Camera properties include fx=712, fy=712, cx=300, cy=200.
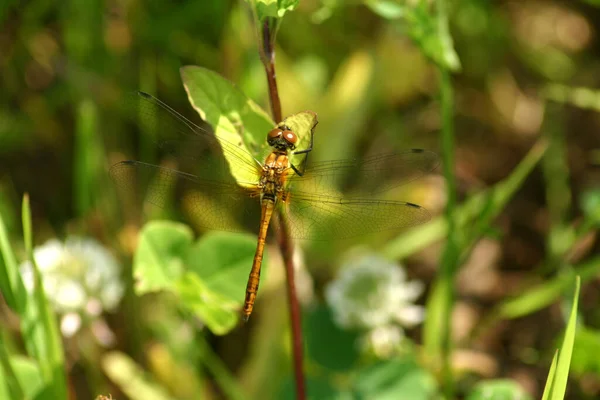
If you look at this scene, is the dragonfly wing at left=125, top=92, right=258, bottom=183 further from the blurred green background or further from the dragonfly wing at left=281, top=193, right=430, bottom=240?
the blurred green background

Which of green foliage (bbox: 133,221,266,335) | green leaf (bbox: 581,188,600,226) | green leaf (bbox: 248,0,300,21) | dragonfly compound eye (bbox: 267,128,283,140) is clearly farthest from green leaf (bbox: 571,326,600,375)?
green leaf (bbox: 248,0,300,21)

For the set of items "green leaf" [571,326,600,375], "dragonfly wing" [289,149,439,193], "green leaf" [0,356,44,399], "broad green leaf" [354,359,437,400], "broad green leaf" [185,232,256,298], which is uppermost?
"dragonfly wing" [289,149,439,193]

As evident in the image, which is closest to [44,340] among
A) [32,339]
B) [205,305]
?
[32,339]

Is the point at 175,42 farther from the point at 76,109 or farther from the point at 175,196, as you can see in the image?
the point at 175,196

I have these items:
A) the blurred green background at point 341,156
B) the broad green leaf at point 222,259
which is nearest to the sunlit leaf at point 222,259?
the broad green leaf at point 222,259

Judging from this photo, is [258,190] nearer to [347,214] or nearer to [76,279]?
[347,214]

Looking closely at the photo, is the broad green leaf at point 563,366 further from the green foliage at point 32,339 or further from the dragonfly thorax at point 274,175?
the green foliage at point 32,339
